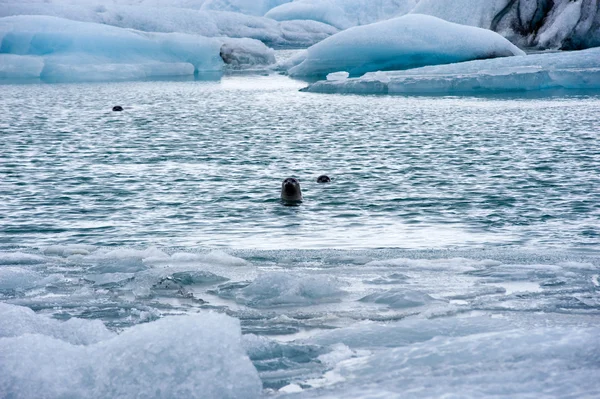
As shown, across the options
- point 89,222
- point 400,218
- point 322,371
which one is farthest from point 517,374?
point 89,222

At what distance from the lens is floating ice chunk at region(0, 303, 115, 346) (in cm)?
427

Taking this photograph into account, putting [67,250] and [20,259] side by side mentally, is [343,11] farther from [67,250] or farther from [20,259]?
[20,259]

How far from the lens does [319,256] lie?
21.3 feet

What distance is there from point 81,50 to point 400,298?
31.6 meters

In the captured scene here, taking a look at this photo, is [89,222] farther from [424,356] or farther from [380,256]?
[424,356]

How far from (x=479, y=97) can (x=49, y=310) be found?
65.6ft

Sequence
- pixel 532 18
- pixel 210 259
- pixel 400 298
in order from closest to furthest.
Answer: pixel 400 298, pixel 210 259, pixel 532 18

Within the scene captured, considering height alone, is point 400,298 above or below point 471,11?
below

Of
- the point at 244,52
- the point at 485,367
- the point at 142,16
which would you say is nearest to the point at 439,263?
the point at 485,367

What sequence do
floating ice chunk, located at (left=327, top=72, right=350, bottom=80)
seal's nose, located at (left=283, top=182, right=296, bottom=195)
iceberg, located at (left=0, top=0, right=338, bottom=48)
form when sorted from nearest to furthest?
seal's nose, located at (left=283, top=182, right=296, bottom=195)
floating ice chunk, located at (left=327, top=72, right=350, bottom=80)
iceberg, located at (left=0, top=0, right=338, bottom=48)

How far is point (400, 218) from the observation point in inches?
323

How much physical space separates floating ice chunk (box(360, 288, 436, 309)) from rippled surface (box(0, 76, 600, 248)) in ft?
5.71

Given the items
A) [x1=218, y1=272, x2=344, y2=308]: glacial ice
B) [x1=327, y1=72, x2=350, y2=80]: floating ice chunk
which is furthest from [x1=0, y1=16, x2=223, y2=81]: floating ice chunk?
[x1=218, y1=272, x2=344, y2=308]: glacial ice

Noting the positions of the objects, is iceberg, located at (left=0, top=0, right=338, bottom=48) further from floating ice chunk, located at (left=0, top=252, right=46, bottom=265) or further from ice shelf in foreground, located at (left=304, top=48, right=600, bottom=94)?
floating ice chunk, located at (left=0, top=252, right=46, bottom=265)
